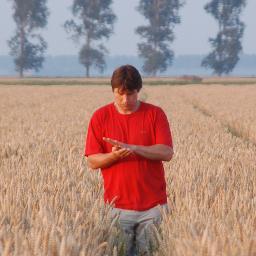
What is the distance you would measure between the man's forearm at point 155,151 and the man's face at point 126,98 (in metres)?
0.29

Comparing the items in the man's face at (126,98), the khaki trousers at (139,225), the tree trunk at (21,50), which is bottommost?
the tree trunk at (21,50)

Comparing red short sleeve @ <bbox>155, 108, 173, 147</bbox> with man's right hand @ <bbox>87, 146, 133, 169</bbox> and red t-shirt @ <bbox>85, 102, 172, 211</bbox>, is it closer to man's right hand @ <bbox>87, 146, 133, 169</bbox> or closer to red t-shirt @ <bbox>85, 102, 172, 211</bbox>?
red t-shirt @ <bbox>85, 102, 172, 211</bbox>

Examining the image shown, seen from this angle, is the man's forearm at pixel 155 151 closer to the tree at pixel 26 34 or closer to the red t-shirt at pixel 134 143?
the red t-shirt at pixel 134 143

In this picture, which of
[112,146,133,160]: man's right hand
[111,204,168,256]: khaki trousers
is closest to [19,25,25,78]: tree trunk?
[111,204,168,256]: khaki trousers

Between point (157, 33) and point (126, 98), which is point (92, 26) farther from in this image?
point (126, 98)

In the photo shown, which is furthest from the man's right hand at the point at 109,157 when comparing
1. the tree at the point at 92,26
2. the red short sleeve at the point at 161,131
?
the tree at the point at 92,26

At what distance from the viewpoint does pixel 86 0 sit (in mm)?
84125

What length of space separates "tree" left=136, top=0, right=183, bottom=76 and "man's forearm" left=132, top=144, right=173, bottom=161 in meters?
76.7

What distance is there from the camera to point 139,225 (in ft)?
15.6

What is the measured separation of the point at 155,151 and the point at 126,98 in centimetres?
38

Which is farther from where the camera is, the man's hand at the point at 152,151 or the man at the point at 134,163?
the man at the point at 134,163

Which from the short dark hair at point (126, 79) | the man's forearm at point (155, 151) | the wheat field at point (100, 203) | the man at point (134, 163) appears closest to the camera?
the wheat field at point (100, 203)

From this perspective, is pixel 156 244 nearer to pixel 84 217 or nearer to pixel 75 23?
pixel 84 217

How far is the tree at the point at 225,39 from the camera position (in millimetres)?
83750
